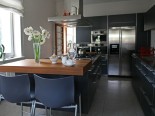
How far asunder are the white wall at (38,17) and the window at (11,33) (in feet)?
0.70

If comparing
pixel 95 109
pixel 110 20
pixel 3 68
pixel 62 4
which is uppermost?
pixel 62 4

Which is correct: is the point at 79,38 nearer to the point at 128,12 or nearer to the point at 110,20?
the point at 110,20

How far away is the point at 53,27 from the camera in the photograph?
638 cm

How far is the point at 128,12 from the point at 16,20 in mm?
4141

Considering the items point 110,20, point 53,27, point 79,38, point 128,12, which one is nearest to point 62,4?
point 53,27

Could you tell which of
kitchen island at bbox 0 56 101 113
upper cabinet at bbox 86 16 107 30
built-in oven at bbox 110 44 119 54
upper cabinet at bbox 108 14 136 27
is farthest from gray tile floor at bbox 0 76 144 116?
upper cabinet at bbox 86 16 107 30

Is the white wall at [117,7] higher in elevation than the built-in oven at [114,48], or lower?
higher

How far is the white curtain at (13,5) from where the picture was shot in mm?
3613

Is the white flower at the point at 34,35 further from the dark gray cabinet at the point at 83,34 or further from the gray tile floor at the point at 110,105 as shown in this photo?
the dark gray cabinet at the point at 83,34

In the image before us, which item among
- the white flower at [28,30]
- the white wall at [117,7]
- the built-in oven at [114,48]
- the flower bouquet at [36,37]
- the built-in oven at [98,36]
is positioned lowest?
the built-in oven at [114,48]

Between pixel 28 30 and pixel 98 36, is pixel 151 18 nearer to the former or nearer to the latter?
pixel 98 36

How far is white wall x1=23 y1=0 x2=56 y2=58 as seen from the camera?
15.2 feet

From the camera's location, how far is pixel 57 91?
199cm

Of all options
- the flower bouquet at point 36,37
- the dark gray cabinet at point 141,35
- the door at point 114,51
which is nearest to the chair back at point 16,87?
the flower bouquet at point 36,37
